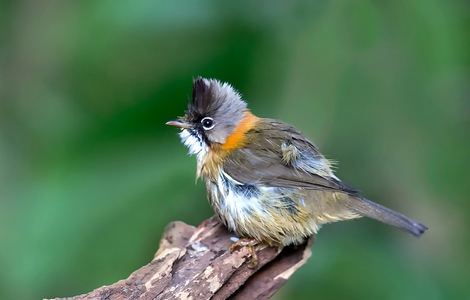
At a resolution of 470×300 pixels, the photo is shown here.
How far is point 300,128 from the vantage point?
4527 millimetres

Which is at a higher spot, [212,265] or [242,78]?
[242,78]

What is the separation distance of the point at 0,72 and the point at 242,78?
1.78 metres

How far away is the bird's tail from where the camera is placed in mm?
4473

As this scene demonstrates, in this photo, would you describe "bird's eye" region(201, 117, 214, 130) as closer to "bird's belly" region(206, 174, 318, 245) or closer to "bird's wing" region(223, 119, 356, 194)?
"bird's wing" region(223, 119, 356, 194)

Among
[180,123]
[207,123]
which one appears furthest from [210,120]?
[180,123]

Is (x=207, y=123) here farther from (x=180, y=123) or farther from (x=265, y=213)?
(x=265, y=213)

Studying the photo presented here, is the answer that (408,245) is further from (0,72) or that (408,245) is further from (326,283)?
(0,72)

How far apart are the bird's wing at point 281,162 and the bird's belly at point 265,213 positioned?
0.19 feet

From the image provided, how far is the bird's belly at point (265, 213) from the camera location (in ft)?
15.2

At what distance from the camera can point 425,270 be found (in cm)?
463

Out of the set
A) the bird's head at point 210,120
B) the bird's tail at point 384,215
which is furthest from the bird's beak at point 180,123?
the bird's tail at point 384,215

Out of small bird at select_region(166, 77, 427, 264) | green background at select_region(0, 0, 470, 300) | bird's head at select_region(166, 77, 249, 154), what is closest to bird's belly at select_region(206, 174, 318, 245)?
small bird at select_region(166, 77, 427, 264)

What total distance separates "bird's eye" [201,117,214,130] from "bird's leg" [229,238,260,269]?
665 millimetres

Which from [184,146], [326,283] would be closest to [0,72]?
[184,146]
